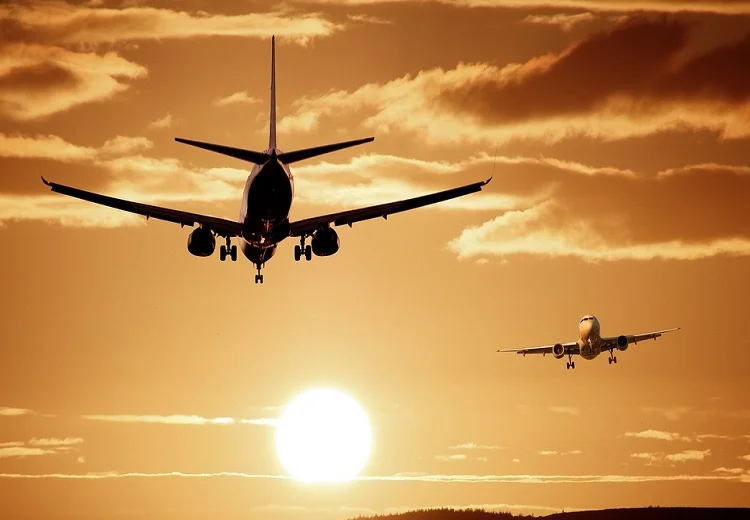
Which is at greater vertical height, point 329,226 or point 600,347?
point 600,347

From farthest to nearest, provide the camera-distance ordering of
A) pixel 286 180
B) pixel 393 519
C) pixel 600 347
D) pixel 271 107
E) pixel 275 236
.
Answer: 1. pixel 393 519
2. pixel 600 347
3. pixel 271 107
4. pixel 275 236
5. pixel 286 180

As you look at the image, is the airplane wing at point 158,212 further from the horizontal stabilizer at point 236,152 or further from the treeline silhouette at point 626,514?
the treeline silhouette at point 626,514

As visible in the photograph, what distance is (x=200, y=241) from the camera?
7981 cm

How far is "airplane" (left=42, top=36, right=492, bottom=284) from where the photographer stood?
71.4 m

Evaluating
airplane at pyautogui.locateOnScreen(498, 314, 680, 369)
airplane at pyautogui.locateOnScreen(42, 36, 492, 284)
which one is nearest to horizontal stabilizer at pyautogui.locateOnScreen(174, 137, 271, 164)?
airplane at pyautogui.locateOnScreen(42, 36, 492, 284)

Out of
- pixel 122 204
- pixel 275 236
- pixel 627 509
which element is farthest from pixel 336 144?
pixel 627 509

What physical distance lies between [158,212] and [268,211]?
947cm

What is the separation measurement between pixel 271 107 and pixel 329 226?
13.4 m

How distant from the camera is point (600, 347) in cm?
15450

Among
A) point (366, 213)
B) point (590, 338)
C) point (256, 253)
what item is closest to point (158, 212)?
point (256, 253)

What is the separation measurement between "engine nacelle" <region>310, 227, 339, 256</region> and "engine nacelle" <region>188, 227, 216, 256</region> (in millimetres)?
7151

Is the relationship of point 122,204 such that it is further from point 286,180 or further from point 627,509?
point 627,509

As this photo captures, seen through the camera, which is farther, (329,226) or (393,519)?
(393,519)

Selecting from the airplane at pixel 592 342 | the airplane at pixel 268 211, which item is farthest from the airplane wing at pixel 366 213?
the airplane at pixel 592 342
